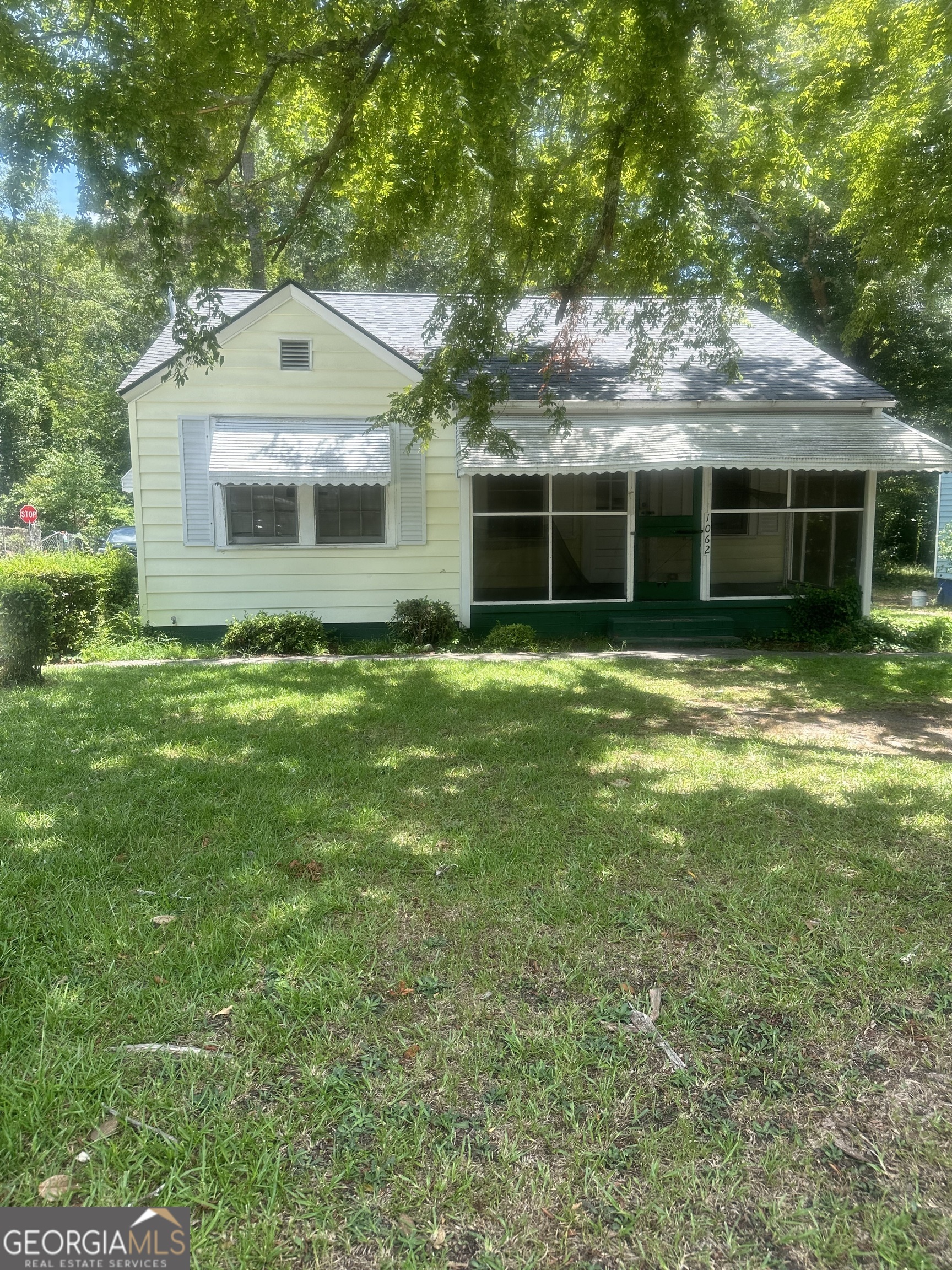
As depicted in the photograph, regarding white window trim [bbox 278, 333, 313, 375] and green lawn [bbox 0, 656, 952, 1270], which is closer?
green lawn [bbox 0, 656, 952, 1270]

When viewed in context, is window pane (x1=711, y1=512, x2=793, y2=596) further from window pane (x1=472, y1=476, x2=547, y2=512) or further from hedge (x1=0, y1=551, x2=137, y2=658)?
hedge (x1=0, y1=551, x2=137, y2=658)

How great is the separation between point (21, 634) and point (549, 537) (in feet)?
23.1

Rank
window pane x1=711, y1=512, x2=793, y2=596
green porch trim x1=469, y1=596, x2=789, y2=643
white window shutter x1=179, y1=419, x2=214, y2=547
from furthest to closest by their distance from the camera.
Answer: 1. window pane x1=711, y1=512, x2=793, y2=596
2. green porch trim x1=469, y1=596, x2=789, y2=643
3. white window shutter x1=179, y1=419, x2=214, y2=547

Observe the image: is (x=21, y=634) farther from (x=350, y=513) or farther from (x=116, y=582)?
(x=350, y=513)

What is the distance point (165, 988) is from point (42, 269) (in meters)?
42.3

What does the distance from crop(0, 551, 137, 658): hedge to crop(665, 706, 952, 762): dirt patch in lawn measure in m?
7.67

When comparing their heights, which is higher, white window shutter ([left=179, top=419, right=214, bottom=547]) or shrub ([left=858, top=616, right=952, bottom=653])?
white window shutter ([left=179, top=419, right=214, bottom=547])

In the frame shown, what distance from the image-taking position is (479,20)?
6.12 meters

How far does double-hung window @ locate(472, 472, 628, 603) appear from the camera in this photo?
12.6 meters

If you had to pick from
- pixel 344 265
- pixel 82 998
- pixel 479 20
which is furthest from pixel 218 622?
pixel 82 998

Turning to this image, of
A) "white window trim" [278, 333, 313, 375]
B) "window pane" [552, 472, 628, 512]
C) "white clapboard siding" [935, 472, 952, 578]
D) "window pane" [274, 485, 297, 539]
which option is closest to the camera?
"white window trim" [278, 333, 313, 375]

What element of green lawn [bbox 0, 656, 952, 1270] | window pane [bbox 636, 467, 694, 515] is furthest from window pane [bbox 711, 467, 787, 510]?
green lawn [bbox 0, 656, 952, 1270]

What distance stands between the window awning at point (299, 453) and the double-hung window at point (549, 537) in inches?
69.6

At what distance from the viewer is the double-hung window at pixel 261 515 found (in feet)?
38.2
